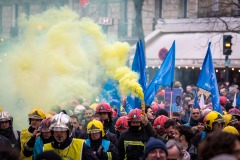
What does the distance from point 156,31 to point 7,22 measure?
6.78 meters

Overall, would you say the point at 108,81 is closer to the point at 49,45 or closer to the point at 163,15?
the point at 49,45

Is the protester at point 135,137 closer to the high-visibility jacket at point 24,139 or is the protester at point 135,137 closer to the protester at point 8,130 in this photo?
the high-visibility jacket at point 24,139

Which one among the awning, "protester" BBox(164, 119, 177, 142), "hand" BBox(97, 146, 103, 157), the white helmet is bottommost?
"hand" BBox(97, 146, 103, 157)

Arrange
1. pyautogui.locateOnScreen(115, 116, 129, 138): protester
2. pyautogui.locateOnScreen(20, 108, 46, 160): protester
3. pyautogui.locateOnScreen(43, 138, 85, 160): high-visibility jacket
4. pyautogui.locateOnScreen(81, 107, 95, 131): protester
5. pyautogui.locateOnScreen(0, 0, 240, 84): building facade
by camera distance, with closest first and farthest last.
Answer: pyautogui.locateOnScreen(43, 138, 85, 160): high-visibility jacket → pyautogui.locateOnScreen(20, 108, 46, 160): protester → pyautogui.locateOnScreen(115, 116, 129, 138): protester → pyautogui.locateOnScreen(81, 107, 95, 131): protester → pyautogui.locateOnScreen(0, 0, 240, 84): building facade

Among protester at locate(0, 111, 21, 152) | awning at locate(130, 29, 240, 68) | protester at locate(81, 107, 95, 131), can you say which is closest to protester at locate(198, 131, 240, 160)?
protester at locate(0, 111, 21, 152)

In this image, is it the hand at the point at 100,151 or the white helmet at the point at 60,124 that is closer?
the white helmet at the point at 60,124

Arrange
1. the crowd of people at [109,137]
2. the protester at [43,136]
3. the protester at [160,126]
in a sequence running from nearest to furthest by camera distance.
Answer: the crowd of people at [109,137], the protester at [43,136], the protester at [160,126]

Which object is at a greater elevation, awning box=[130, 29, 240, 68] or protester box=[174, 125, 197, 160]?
awning box=[130, 29, 240, 68]

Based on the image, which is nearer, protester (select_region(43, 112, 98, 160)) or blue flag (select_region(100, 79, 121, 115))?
protester (select_region(43, 112, 98, 160))

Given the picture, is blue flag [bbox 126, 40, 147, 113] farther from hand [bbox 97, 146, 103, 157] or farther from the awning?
the awning

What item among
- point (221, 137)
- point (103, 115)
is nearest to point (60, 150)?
point (221, 137)

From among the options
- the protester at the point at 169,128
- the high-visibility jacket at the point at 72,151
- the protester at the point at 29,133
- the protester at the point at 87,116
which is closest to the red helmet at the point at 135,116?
the protester at the point at 169,128

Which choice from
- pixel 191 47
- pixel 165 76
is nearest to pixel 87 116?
pixel 165 76

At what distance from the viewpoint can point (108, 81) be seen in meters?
14.2
